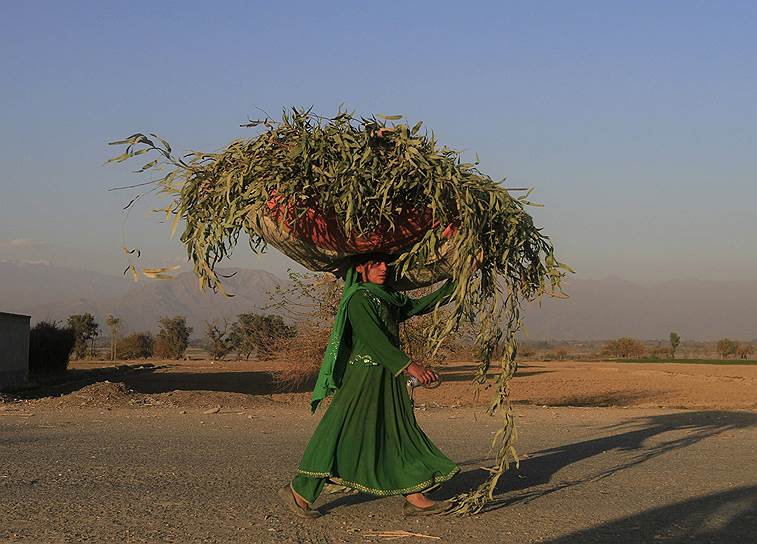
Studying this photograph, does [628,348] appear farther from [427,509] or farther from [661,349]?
[427,509]

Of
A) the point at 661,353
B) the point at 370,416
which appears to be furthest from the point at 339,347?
the point at 661,353

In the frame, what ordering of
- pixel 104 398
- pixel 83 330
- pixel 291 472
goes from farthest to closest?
pixel 83 330 < pixel 104 398 < pixel 291 472

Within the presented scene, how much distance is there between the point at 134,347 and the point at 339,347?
8732cm

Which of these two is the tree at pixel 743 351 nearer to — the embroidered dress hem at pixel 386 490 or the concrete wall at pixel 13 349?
the concrete wall at pixel 13 349

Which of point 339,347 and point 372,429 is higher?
point 339,347

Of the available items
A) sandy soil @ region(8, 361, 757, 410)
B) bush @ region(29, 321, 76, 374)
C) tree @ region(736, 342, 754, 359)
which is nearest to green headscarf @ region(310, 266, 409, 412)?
sandy soil @ region(8, 361, 757, 410)

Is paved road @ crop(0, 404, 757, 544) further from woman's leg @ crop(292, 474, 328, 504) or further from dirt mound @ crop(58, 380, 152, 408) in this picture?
dirt mound @ crop(58, 380, 152, 408)

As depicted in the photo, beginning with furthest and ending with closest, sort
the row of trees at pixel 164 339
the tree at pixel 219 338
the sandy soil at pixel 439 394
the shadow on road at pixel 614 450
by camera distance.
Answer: the row of trees at pixel 164 339, the tree at pixel 219 338, the sandy soil at pixel 439 394, the shadow on road at pixel 614 450

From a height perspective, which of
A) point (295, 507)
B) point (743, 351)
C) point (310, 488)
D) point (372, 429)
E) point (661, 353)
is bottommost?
point (295, 507)

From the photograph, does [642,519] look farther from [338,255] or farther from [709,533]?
[338,255]

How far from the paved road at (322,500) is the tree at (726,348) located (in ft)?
340

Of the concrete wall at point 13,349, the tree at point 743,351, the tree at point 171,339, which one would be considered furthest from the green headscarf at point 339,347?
the tree at point 743,351

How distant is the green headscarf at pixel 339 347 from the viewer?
7.72 meters

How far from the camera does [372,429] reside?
755 cm
